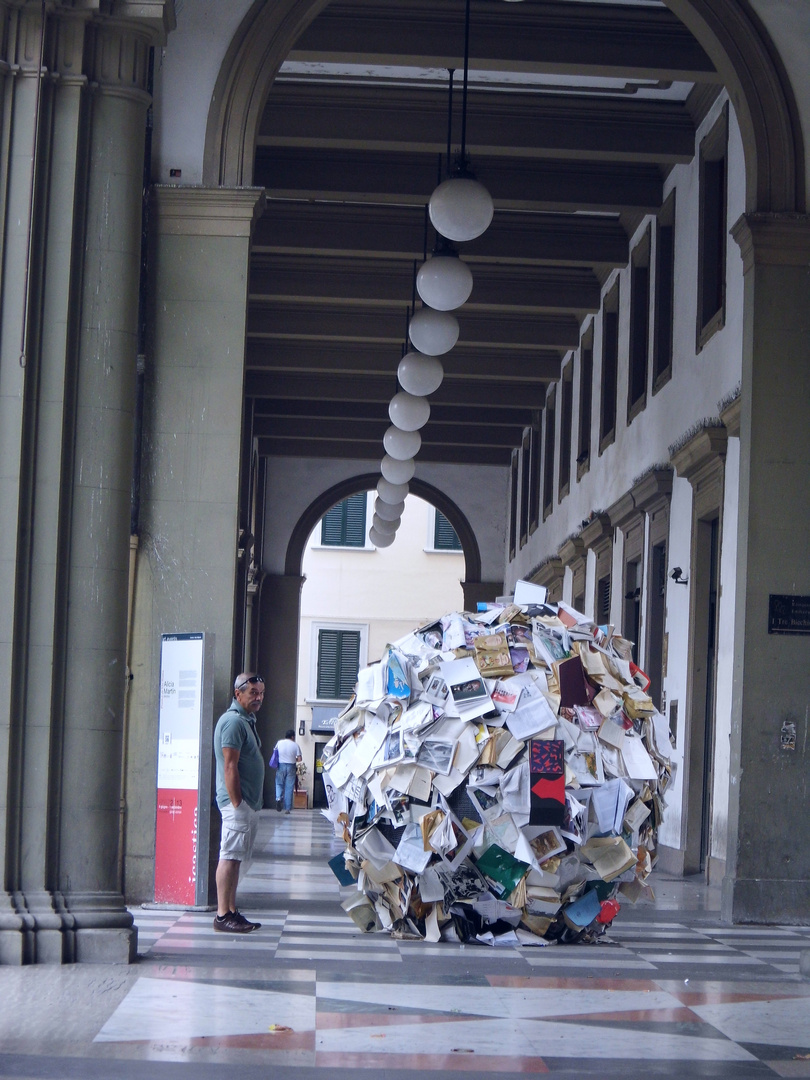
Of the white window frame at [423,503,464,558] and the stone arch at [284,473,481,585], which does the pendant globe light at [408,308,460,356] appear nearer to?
the stone arch at [284,473,481,585]

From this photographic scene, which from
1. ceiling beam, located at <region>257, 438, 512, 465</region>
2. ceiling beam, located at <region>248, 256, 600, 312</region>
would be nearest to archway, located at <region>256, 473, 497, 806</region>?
ceiling beam, located at <region>257, 438, 512, 465</region>

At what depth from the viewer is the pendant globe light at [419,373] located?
1400 cm

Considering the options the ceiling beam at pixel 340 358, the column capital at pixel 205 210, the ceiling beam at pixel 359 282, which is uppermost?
the ceiling beam at pixel 359 282

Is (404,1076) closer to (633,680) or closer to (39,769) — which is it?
(39,769)

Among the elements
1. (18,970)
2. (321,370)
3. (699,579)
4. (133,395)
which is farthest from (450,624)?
(321,370)

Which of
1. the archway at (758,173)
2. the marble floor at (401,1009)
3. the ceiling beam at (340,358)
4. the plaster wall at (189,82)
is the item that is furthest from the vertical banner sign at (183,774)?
the ceiling beam at (340,358)

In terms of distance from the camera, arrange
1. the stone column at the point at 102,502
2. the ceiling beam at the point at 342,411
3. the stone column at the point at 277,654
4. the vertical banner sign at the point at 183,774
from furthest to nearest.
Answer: the stone column at the point at 277,654 → the ceiling beam at the point at 342,411 → the vertical banner sign at the point at 183,774 → the stone column at the point at 102,502

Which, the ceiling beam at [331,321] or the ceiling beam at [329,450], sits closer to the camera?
the ceiling beam at [331,321]

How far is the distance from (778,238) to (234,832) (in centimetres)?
539

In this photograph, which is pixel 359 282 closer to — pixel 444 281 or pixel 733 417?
pixel 733 417

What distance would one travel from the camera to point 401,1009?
6.22 metres

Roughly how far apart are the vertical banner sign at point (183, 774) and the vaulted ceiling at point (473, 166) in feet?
18.3

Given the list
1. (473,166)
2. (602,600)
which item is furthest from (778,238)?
(602,600)

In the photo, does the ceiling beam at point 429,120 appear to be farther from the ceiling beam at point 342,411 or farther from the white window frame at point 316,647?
the white window frame at point 316,647
